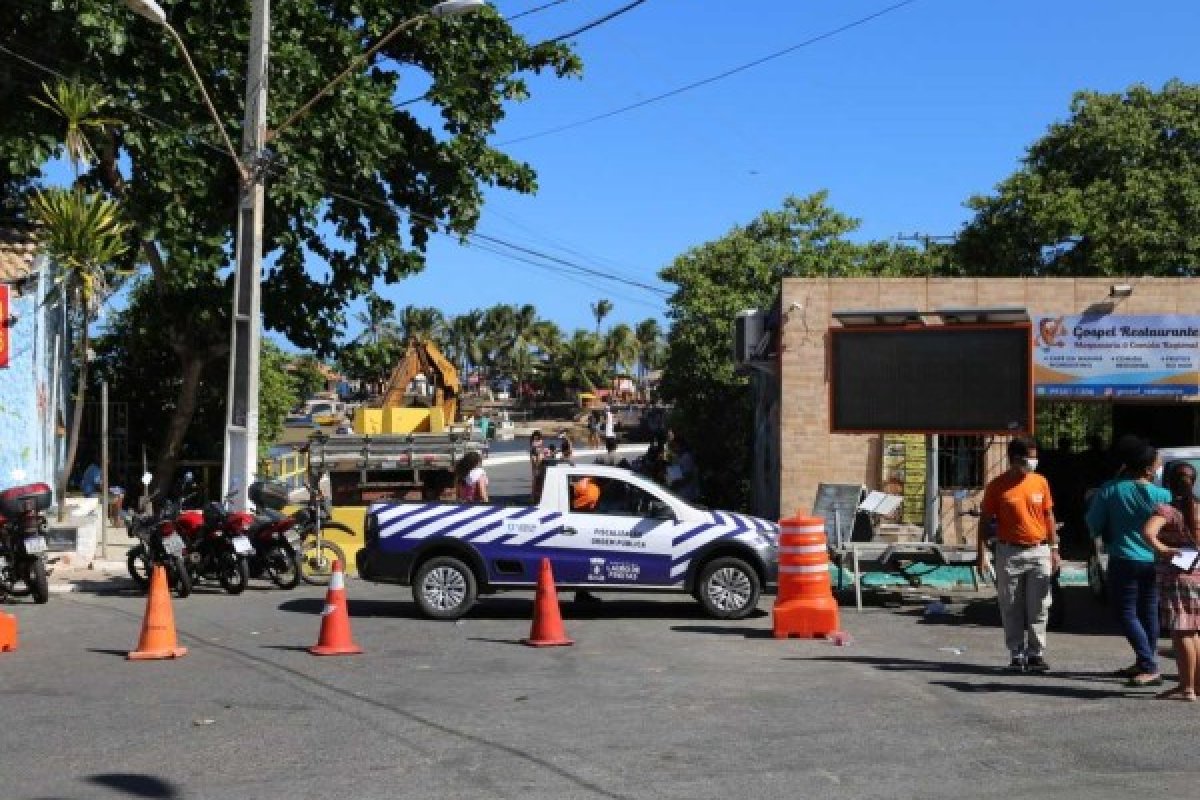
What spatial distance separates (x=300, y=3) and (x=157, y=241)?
457cm

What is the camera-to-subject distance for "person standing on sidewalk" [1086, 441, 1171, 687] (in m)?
9.48

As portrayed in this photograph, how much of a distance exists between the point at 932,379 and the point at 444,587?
6077 millimetres

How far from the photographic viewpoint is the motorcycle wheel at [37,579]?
48.0ft

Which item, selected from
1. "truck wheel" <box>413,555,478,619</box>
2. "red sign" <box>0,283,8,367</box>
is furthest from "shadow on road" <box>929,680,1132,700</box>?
"red sign" <box>0,283,8,367</box>

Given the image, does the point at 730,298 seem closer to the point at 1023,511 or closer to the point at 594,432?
the point at 1023,511

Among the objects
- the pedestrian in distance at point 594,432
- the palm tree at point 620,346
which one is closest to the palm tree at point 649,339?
the palm tree at point 620,346

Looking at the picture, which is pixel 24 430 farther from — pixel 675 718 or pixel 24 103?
pixel 675 718

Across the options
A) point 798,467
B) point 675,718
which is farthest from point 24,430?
point 675,718

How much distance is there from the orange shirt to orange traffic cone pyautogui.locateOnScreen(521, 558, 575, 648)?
3891 mm

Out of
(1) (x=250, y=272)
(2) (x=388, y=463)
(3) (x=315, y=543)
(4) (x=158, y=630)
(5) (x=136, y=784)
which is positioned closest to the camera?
(5) (x=136, y=784)

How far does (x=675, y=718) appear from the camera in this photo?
8531 mm

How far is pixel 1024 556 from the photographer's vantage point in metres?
10.4

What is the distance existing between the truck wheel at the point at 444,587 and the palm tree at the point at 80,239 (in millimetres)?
8909

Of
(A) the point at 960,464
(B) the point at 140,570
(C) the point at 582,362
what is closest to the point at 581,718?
(B) the point at 140,570
